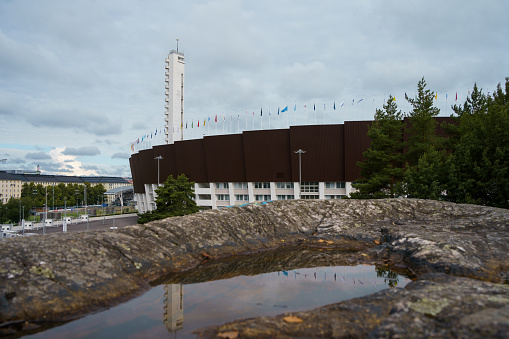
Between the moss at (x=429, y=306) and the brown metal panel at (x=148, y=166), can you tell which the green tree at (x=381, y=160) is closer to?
the moss at (x=429, y=306)

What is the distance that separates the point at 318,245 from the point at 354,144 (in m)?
42.6

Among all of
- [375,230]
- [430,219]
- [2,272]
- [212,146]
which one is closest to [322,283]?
[375,230]

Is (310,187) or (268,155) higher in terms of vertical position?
(268,155)

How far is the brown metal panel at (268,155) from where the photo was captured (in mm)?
49875

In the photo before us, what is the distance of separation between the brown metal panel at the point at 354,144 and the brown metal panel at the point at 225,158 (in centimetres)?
1828

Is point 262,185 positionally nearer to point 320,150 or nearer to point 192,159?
point 320,150

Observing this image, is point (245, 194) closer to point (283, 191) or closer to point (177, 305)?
point (283, 191)

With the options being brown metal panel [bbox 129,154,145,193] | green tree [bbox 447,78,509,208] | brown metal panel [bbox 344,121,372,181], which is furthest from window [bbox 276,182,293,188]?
brown metal panel [bbox 129,154,145,193]

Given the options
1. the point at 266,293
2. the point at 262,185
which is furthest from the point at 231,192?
the point at 266,293

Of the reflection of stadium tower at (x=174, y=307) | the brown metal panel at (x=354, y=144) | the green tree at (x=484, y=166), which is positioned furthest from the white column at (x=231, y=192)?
the reflection of stadium tower at (x=174, y=307)

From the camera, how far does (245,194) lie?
187ft

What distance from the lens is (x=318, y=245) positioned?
18.9ft

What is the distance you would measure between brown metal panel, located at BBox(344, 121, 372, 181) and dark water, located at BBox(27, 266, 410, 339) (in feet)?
144

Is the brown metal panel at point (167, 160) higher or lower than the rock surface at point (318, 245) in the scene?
higher
